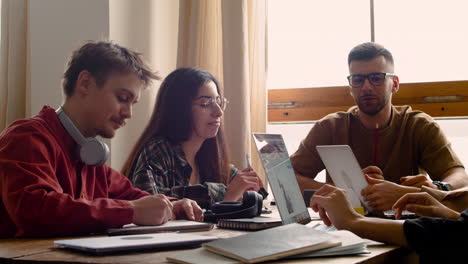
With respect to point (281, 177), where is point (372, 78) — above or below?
above

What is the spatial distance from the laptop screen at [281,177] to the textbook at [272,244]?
259 mm

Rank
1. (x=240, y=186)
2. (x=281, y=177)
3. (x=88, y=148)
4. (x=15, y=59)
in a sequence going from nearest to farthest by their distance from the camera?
(x=281, y=177) → (x=88, y=148) → (x=240, y=186) → (x=15, y=59)

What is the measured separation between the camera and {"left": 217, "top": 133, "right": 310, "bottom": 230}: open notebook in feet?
4.28

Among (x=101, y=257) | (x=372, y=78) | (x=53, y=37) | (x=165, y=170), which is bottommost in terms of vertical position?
(x=101, y=257)

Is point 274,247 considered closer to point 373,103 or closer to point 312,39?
point 373,103

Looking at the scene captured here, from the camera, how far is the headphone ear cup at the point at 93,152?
4.82 feet

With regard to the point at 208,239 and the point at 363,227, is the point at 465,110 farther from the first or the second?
the point at 208,239

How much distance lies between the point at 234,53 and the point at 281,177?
1.47 meters

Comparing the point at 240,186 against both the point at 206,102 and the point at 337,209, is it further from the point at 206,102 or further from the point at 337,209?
the point at 337,209

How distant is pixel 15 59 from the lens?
9.41ft

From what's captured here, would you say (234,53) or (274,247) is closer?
(274,247)

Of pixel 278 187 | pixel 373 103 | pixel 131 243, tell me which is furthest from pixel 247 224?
pixel 373 103

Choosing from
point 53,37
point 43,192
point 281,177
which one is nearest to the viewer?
point 43,192

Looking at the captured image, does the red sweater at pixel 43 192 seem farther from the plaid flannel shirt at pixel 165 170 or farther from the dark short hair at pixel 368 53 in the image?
the dark short hair at pixel 368 53
